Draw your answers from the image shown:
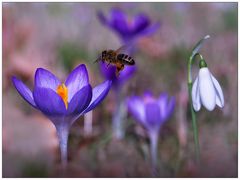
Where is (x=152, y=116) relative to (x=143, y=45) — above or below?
below

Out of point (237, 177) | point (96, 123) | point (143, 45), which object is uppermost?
point (143, 45)

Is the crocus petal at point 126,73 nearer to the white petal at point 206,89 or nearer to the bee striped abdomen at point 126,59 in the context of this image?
the bee striped abdomen at point 126,59

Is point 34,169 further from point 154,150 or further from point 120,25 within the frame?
point 120,25

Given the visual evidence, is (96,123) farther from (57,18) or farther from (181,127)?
(57,18)

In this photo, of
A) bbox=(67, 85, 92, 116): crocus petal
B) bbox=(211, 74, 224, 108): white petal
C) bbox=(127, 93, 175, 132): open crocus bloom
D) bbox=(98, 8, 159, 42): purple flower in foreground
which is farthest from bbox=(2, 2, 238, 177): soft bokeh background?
bbox=(67, 85, 92, 116): crocus petal

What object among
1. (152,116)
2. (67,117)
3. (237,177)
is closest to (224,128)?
(152,116)

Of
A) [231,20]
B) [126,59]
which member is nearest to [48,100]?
[126,59]

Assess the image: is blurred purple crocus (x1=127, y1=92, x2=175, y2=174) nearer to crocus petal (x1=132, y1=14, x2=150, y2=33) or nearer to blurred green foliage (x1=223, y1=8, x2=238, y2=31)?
crocus petal (x1=132, y1=14, x2=150, y2=33)
